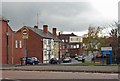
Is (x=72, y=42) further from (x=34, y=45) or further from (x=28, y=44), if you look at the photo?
(x=34, y=45)

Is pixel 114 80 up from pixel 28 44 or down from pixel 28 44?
down

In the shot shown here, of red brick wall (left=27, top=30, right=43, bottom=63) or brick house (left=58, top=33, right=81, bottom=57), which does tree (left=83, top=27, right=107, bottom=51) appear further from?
brick house (left=58, top=33, right=81, bottom=57)

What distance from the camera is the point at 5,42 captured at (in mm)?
52469

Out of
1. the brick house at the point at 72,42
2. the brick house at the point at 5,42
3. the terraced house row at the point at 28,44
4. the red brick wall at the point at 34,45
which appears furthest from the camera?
the brick house at the point at 72,42

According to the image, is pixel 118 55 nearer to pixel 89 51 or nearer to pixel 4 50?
pixel 4 50

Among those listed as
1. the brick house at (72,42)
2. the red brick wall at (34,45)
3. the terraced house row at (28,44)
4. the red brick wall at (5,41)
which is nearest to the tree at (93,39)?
the terraced house row at (28,44)

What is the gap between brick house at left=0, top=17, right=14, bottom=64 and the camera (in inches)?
2018

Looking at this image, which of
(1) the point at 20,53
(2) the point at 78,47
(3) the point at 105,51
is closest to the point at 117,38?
(3) the point at 105,51

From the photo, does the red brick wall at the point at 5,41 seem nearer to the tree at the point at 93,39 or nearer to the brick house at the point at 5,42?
the brick house at the point at 5,42

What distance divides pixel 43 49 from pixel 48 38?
17.6 feet

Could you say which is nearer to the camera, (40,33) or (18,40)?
(18,40)

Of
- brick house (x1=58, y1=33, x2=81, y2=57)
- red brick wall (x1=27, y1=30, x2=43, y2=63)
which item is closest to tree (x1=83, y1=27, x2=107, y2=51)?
red brick wall (x1=27, y1=30, x2=43, y2=63)

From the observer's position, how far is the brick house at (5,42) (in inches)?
2018

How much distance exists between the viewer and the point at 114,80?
19.7 m
